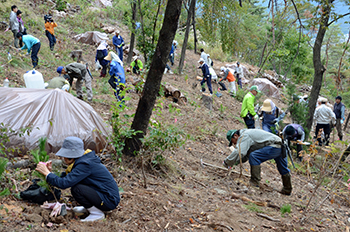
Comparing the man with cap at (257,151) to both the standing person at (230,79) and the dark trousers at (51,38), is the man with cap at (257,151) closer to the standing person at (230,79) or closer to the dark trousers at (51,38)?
the standing person at (230,79)

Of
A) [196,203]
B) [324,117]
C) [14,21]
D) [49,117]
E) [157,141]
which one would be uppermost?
[14,21]

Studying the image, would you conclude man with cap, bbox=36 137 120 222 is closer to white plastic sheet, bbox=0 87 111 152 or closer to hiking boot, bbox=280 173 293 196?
white plastic sheet, bbox=0 87 111 152

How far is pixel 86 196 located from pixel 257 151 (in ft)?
10.6

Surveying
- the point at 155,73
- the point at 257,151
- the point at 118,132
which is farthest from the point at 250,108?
the point at 118,132

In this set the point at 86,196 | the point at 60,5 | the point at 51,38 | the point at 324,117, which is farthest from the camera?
the point at 60,5

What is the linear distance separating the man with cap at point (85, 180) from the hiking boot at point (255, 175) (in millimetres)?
2843

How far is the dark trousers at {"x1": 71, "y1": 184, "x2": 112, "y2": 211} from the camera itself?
3086mm

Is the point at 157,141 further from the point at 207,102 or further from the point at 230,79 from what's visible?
the point at 230,79

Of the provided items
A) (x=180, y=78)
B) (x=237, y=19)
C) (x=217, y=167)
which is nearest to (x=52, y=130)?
(x=217, y=167)

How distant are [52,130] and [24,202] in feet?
5.67

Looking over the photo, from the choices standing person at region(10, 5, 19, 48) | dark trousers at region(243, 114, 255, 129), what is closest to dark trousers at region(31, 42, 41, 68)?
standing person at region(10, 5, 19, 48)

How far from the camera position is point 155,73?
4.35m

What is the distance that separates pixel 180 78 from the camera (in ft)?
46.3

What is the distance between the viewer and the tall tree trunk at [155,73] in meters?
4.16
